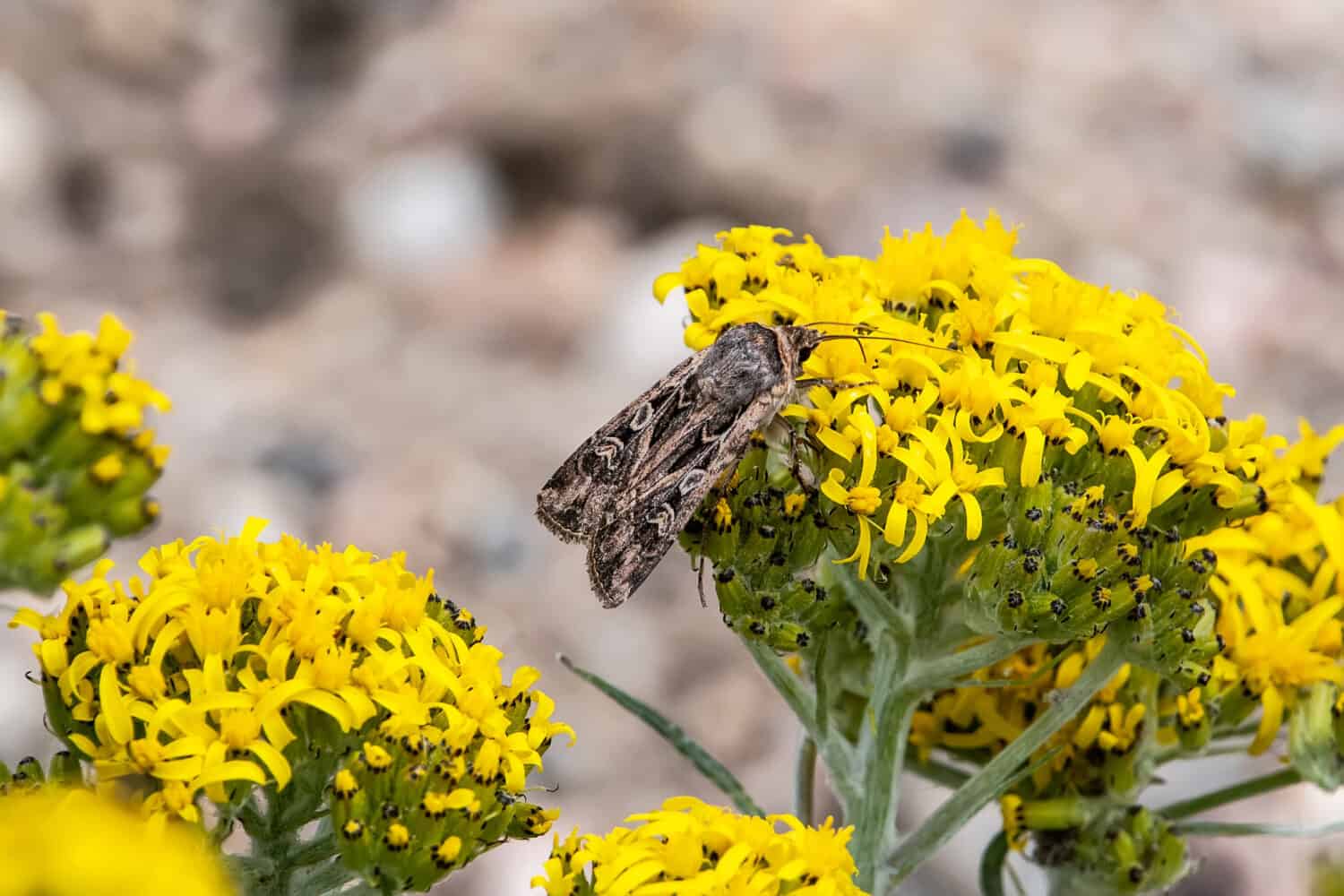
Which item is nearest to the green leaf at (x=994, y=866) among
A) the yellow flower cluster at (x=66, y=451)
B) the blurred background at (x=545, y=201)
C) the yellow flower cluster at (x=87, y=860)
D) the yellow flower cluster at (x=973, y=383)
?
the yellow flower cluster at (x=973, y=383)

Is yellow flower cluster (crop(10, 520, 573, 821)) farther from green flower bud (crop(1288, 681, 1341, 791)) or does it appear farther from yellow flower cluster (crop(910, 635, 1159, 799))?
green flower bud (crop(1288, 681, 1341, 791))

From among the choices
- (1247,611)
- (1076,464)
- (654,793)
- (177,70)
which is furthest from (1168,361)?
(177,70)

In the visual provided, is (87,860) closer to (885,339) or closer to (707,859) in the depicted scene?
(707,859)

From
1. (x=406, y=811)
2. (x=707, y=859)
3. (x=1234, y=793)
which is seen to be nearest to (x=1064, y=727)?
(x=1234, y=793)

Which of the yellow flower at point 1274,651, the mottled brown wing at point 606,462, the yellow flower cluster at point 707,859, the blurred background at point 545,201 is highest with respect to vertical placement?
the blurred background at point 545,201

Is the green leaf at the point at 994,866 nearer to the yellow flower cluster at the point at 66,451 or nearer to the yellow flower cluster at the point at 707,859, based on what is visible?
the yellow flower cluster at the point at 707,859
